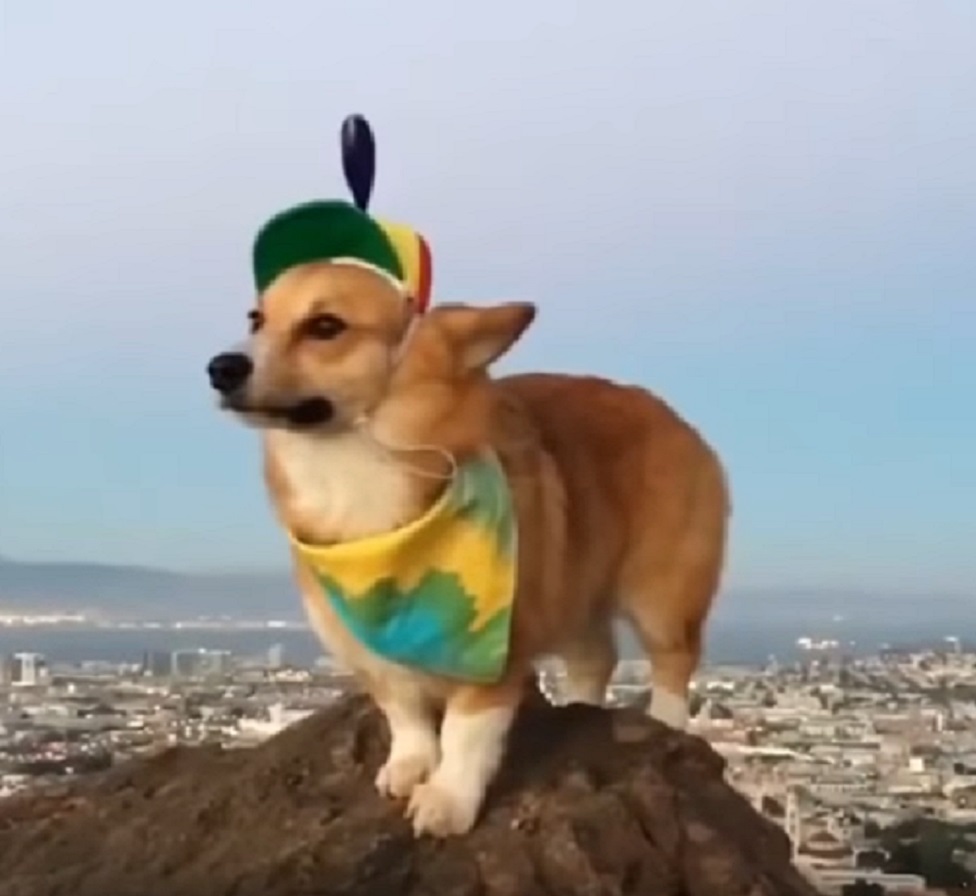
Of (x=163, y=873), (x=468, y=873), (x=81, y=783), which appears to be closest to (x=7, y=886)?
(x=163, y=873)

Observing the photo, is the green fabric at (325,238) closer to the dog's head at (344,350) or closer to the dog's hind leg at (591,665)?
the dog's head at (344,350)

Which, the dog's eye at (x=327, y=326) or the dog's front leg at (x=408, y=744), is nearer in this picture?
the dog's eye at (x=327, y=326)

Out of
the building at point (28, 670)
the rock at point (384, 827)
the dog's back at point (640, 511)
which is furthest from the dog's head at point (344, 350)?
the building at point (28, 670)

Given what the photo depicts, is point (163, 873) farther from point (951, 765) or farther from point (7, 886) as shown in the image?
point (951, 765)

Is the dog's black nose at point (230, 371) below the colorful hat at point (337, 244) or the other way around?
below

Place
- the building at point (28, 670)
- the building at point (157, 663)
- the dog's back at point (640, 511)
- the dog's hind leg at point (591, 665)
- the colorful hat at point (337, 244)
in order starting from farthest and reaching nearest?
the building at point (28, 670), the building at point (157, 663), the dog's hind leg at point (591, 665), the dog's back at point (640, 511), the colorful hat at point (337, 244)

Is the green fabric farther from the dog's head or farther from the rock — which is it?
the rock

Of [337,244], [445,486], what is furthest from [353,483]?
[337,244]

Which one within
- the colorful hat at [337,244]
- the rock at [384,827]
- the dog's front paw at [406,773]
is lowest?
the rock at [384,827]
